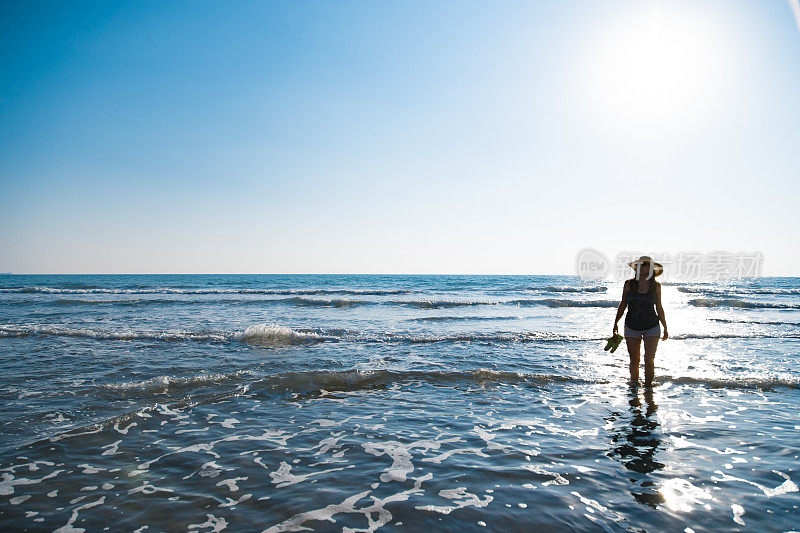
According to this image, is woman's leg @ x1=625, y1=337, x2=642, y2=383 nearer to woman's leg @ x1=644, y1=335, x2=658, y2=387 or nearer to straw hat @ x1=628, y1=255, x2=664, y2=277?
woman's leg @ x1=644, y1=335, x2=658, y2=387

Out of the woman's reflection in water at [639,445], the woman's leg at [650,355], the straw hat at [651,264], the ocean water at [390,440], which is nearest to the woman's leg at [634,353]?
the woman's leg at [650,355]

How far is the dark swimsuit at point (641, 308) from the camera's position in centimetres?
797

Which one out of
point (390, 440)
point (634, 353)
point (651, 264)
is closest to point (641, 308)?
point (651, 264)

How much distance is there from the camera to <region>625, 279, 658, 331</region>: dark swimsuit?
7.97 m

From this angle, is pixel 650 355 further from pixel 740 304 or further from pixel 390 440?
pixel 740 304

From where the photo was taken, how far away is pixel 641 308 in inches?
317

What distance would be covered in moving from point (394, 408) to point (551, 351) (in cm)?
755

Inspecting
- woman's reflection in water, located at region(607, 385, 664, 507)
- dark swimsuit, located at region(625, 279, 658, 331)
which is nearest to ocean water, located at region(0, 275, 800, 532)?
woman's reflection in water, located at region(607, 385, 664, 507)

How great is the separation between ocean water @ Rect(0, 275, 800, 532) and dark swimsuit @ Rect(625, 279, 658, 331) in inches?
53.2

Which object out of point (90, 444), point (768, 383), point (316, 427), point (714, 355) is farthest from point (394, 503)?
point (714, 355)

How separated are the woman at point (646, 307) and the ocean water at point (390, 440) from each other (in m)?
0.95

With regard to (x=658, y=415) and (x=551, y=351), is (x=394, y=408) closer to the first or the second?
(x=658, y=415)

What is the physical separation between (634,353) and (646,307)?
1.06 meters

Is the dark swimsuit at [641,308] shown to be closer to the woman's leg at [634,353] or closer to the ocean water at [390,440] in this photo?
the woman's leg at [634,353]
